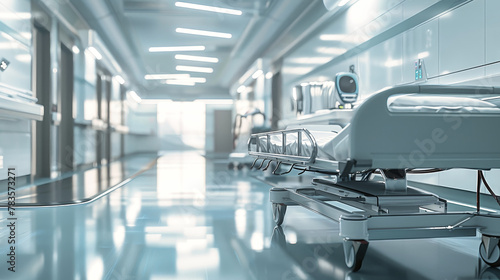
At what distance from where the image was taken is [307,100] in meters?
6.08

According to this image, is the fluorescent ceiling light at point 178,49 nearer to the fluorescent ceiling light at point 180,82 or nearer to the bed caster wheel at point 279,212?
the fluorescent ceiling light at point 180,82

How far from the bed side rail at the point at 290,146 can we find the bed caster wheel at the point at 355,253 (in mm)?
460

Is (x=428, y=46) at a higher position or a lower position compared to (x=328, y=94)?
higher

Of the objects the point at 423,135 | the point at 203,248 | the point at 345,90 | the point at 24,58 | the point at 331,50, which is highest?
the point at 331,50

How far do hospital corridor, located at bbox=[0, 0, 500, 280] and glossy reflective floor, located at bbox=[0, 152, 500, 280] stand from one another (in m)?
0.02

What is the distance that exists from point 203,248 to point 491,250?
144 centimetres

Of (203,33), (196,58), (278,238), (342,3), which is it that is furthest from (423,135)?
(196,58)

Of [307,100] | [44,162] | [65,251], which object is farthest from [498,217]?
[44,162]

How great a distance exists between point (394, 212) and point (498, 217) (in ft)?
1.44

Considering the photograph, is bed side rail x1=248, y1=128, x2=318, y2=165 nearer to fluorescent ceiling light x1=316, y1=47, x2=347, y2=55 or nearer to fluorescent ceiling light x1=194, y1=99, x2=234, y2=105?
fluorescent ceiling light x1=316, y1=47, x2=347, y2=55

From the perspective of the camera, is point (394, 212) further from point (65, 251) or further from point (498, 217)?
point (65, 251)

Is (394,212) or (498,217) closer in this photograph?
(498,217)

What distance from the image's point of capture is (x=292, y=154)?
250cm

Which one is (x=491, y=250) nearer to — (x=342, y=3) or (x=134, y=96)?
(x=342, y=3)
